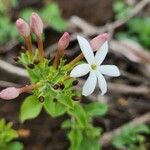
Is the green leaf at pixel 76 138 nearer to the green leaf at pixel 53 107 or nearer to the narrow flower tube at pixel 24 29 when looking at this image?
the green leaf at pixel 53 107

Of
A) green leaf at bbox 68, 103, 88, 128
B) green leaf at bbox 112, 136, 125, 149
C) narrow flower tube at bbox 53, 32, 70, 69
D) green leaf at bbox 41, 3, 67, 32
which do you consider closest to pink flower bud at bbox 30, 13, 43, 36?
narrow flower tube at bbox 53, 32, 70, 69

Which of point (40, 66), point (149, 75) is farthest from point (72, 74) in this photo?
point (149, 75)

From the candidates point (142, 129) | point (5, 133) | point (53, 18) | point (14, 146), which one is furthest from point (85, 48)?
point (53, 18)

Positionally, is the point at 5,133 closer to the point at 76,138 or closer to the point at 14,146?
the point at 14,146

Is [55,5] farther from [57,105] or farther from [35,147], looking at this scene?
[57,105]

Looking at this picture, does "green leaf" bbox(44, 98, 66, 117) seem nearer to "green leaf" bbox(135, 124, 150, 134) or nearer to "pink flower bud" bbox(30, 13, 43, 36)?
"pink flower bud" bbox(30, 13, 43, 36)

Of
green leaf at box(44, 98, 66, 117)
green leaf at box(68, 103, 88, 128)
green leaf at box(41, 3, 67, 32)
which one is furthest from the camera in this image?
green leaf at box(41, 3, 67, 32)

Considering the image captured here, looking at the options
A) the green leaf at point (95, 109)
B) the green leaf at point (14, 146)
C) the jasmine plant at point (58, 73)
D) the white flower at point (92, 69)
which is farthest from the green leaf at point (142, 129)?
the white flower at point (92, 69)
